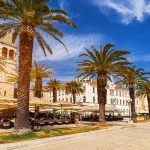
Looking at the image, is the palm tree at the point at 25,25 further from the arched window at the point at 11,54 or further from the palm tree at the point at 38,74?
the arched window at the point at 11,54

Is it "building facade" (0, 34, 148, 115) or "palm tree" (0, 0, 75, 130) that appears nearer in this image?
"palm tree" (0, 0, 75, 130)

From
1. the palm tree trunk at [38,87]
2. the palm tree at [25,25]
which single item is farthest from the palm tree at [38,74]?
the palm tree at [25,25]

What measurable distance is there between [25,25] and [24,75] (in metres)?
3.85

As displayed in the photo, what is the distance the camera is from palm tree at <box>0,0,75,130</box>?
18.4 m

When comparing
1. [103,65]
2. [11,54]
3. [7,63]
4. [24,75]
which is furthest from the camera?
[11,54]

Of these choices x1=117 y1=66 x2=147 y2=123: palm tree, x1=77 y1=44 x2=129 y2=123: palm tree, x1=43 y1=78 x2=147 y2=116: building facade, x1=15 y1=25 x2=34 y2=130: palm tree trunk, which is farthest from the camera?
x1=43 y1=78 x2=147 y2=116: building facade

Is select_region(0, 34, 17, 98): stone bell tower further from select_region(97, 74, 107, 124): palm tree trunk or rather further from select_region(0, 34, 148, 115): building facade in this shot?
select_region(97, 74, 107, 124): palm tree trunk

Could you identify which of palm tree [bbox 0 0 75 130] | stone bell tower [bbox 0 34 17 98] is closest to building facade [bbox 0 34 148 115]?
stone bell tower [bbox 0 34 17 98]

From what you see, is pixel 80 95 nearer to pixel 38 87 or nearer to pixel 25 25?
pixel 38 87

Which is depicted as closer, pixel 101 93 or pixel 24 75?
pixel 24 75

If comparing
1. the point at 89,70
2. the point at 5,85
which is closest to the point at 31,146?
the point at 89,70

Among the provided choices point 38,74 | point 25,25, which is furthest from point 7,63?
point 25,25

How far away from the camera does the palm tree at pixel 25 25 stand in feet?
60.4

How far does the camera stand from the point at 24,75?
18812 millimetres
